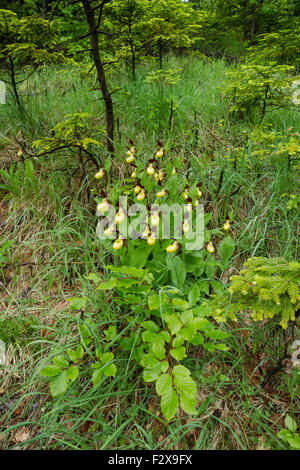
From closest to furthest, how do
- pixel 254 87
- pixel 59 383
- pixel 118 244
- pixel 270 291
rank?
pixel 270 291, pixel 59 383, pixel 118 244, pixel 254 87

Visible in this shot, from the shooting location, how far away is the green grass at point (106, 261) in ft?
4.48

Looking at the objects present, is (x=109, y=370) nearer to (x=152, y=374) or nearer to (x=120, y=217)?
(x=152, y=374)

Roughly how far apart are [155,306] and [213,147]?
7.30 feet

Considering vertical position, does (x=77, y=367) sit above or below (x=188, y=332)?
below

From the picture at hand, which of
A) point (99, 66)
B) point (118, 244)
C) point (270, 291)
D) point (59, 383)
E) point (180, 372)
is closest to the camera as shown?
point (270, 291)

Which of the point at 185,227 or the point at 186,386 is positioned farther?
the point at 185,227

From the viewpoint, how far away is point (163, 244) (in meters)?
1.85

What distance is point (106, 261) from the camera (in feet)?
6.92

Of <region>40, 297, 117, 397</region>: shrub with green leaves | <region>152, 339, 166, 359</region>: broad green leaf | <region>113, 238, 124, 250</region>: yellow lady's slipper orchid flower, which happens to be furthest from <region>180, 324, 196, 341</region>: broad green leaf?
<region>113, 238, 124, 250</region>: yellow lady's slipper orchid flower

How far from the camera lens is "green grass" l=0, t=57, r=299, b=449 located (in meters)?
1.37

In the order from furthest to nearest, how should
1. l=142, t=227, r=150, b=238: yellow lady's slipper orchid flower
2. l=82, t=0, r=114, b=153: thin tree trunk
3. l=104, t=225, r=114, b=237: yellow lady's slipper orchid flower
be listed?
1. l=82, t=0, r=114, b=153: thin tree trunk
2. l=104, t=225, r=114, b=237: yellow lady's slipper orchid flower
3. l=142, t=227, r=150, b=238: yellow lady's slipper orchid flower

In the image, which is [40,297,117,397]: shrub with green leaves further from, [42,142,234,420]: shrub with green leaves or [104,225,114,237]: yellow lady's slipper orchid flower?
[104,225,114,237]: yellow lady's slipper orchid flower

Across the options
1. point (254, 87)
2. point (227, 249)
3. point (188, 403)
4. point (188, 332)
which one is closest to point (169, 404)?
point (188, 403)
